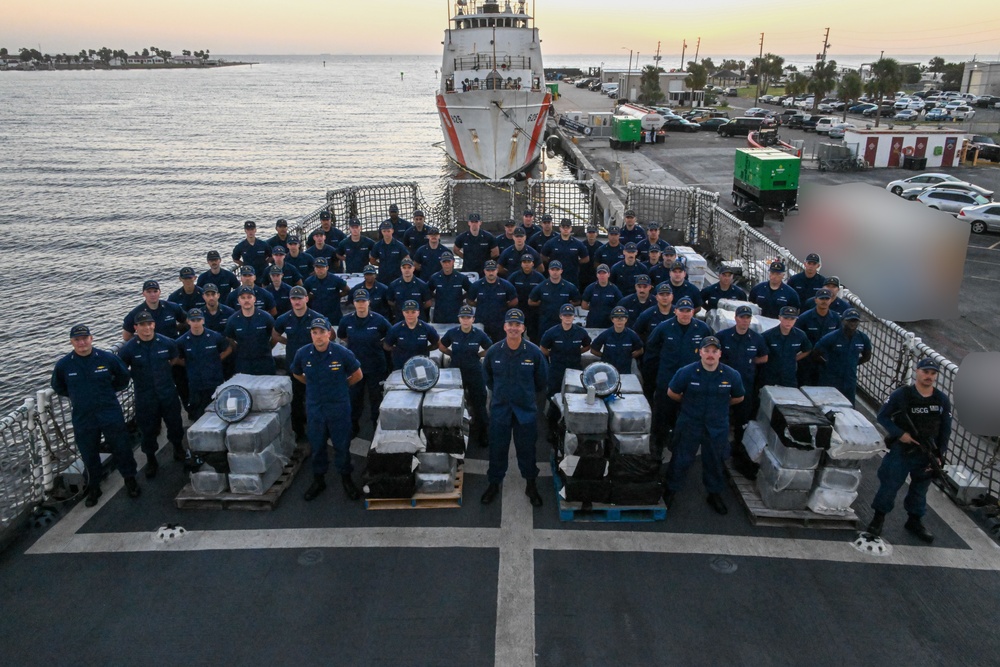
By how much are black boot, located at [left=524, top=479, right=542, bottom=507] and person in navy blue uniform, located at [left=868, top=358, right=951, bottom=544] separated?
10.9 feet

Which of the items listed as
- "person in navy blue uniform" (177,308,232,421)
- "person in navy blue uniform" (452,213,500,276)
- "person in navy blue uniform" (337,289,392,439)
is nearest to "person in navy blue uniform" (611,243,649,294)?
"person in navy blue uniform" (452,213,500,276)

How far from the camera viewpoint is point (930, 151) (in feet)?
121

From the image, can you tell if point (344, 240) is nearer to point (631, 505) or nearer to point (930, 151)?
point (631, 505)

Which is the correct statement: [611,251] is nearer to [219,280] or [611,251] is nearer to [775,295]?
[775,295]

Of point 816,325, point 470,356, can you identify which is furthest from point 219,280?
point 816,325

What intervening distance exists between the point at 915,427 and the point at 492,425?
407 centimetres

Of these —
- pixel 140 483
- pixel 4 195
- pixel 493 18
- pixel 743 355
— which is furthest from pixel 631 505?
pixel 4 195

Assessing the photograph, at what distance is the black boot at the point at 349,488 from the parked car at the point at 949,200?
24.8m

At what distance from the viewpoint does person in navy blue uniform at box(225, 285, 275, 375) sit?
810 cm

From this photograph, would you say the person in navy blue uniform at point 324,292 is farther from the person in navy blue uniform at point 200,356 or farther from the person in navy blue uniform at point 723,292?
the person in navy blue uniform at point 723,292

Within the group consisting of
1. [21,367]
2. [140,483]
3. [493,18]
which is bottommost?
[21,367]

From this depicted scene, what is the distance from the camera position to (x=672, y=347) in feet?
25.8

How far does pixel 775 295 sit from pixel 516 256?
398cm

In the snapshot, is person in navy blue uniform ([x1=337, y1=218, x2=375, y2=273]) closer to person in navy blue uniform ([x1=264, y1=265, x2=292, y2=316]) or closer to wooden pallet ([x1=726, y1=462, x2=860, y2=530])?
person in navy blue uniform ([x1=264, y1=265, x2=292, y2=316])
